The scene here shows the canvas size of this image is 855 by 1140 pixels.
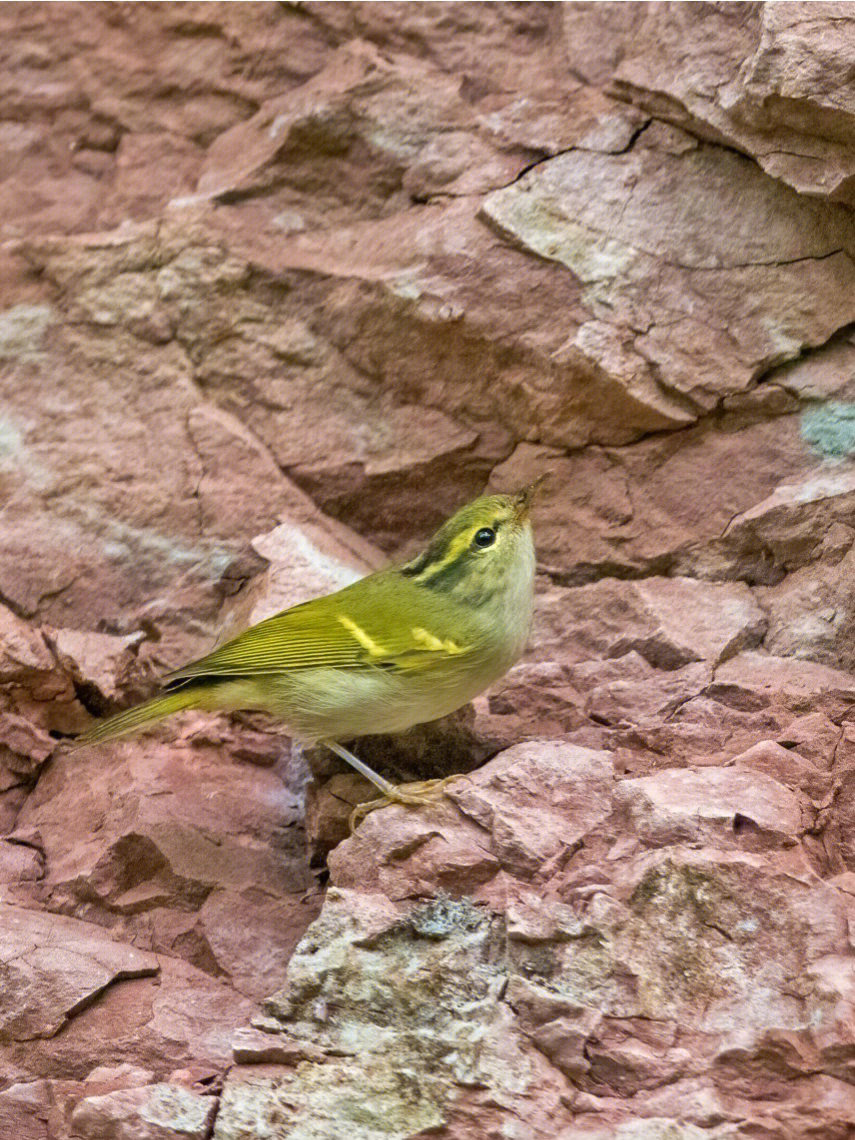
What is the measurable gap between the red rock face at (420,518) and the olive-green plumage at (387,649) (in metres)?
0.29

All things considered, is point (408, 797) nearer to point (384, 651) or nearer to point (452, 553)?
point (384, 651)

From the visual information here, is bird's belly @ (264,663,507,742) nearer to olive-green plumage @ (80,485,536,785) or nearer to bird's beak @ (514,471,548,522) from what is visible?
olive-green plumage @ (80,485,536,785)

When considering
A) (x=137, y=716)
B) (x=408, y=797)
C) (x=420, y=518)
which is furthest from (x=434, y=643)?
(x=420, y=518)

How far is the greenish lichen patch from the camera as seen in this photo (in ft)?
16.5

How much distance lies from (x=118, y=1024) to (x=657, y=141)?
3.99 meters

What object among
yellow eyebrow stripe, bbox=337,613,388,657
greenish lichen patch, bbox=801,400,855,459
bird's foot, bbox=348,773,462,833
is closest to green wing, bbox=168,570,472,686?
yellow eyebrow stripe, bbox=337,613,388,657

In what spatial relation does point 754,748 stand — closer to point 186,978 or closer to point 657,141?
point 186,978

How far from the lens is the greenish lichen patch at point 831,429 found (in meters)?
5.04

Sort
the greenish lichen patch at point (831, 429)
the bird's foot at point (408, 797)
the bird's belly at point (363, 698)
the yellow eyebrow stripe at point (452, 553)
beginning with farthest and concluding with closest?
the greenish lichen patch at point (831, 429) → the yellow eyebrow stripe at point (452, 553) → the bird's belly at point (363, 698) → the bird's foot at point (408, 797)

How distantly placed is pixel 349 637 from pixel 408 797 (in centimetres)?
81

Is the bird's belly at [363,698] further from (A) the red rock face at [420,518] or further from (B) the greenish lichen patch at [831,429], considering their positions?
(B) the greenish lichen patch at [831,429]

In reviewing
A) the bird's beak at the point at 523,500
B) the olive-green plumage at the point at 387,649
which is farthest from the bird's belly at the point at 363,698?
the bird's beak at the point at 523,500

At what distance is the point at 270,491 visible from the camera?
18.3 feet

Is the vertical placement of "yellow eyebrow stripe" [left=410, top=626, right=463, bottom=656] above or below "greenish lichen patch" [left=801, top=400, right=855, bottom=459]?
below
